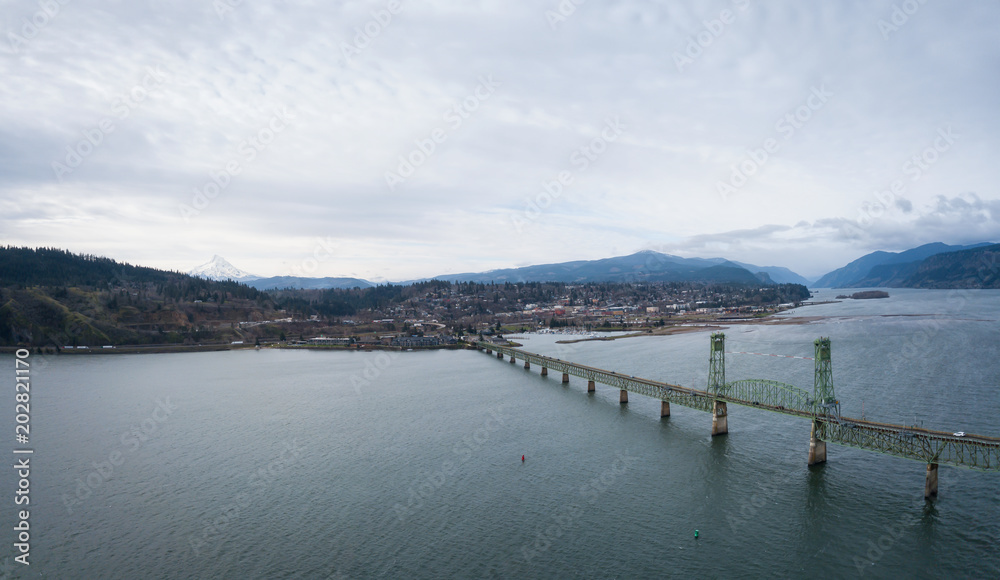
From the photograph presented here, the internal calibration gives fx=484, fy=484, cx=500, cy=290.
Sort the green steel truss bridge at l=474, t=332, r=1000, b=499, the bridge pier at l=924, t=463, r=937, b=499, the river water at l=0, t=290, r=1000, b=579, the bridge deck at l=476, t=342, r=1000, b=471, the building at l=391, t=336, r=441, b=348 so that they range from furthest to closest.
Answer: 1. the building at l=391, t=336, r=441, b=348
2. the bridge pier at l=924, t=463, r=937, b=499
3. the green steel truss bridge at l=474, t=332, r=1000, b=499
4. the bridge deck at l=476, t=342, r=1000, b=471
5. the river water at l=0, t=290, r=1000, b=579

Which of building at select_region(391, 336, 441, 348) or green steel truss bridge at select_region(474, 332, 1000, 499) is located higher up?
green steel truss bridge at select_region(474, 332, 1000, 499)

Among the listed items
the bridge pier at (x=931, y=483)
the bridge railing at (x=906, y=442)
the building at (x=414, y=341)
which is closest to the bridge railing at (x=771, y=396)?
the bridge railing at (x=906, y=442)

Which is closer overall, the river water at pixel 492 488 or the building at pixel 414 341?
the river water at pixel 492 488

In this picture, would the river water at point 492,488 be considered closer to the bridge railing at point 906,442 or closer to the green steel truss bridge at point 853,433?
the green steel truss bridge at point 853,433

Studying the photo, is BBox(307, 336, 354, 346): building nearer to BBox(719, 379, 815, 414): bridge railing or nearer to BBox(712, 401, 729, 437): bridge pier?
BBox(719, 379, 815, 414): bridge railing

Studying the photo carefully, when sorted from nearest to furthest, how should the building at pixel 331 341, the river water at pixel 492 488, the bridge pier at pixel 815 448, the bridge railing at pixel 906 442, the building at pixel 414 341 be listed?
the river water at pixel 492 488 → the bridge railing at pixel 906 442 → the bridge pier at pixel 815 448 → the building at pixel 414 341 → the building at pixel 331 341

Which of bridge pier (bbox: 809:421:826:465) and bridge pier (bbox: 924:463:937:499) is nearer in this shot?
bridge pier (bbox: 924:463:937:499)

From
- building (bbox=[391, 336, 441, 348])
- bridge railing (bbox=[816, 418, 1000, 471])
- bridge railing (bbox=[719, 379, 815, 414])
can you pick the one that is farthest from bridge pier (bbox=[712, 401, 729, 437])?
building (bbox=[391, 336, 441, 348])
